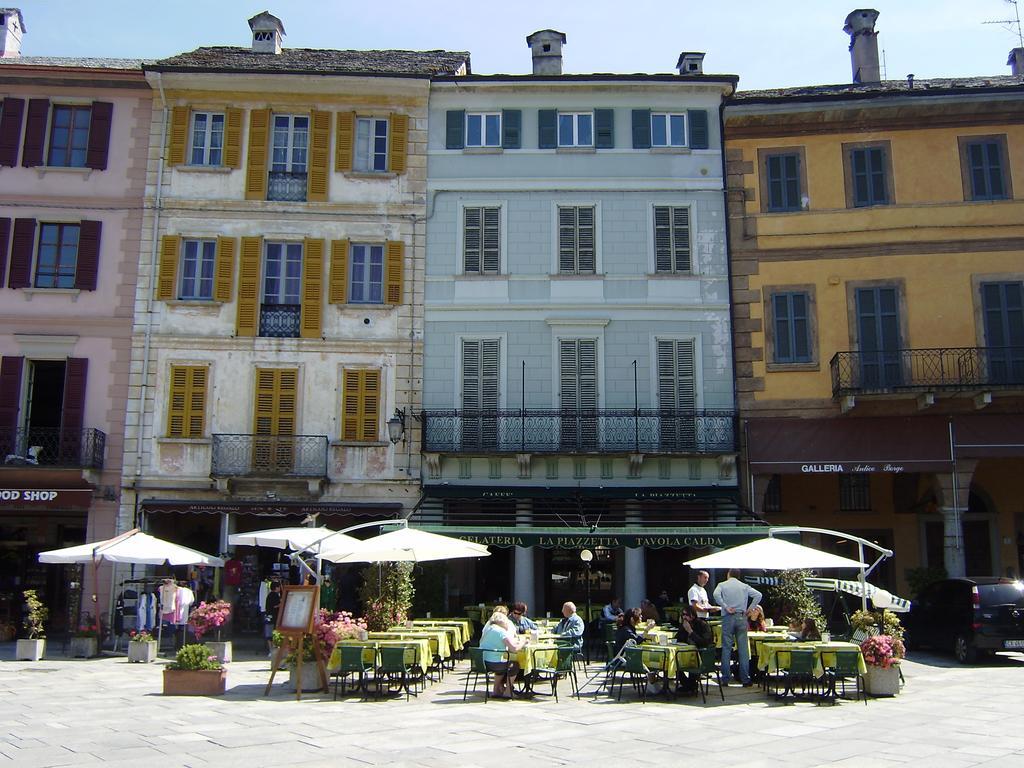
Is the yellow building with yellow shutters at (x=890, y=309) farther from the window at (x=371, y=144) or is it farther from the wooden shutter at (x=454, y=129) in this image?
the window at (x=371, y=144)

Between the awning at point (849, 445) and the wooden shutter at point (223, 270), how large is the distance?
11922mm

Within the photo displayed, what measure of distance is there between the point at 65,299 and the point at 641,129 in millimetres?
13615

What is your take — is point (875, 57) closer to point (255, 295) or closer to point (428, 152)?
point (428, 152)

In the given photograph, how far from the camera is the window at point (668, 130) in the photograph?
23344 millimetres

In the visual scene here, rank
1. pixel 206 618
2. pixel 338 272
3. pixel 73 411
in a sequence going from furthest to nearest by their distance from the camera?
pixel 338 272 → pixel 73 411 → pixel 206 618

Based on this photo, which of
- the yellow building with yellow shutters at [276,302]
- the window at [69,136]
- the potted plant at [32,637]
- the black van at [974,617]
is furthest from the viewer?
the window at [69,136]

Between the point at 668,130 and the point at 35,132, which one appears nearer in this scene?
the point at 35,132

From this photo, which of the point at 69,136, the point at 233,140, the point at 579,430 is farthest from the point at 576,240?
the point at 69,136

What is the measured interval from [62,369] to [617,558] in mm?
13218

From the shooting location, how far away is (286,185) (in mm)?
23016

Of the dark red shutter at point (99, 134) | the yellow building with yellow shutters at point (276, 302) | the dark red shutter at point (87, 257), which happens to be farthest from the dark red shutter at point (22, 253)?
the yellow building with yellow shutters at point (276, 302)

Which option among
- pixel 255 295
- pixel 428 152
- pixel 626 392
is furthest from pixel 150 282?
pixel 626 392

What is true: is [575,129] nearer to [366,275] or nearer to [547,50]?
[547,50]

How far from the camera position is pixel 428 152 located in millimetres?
23328
